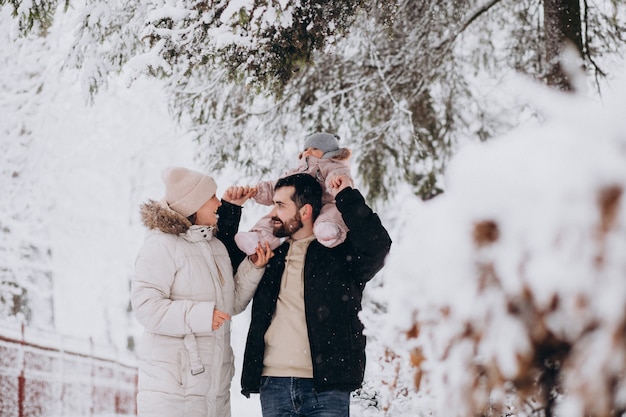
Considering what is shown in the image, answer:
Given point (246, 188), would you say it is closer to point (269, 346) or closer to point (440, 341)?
point (269, 346)

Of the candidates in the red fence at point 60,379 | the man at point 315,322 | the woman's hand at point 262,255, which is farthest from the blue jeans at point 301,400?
the red fence at point 60,379

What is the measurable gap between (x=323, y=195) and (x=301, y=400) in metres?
1.07

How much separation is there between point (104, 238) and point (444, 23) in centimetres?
1160

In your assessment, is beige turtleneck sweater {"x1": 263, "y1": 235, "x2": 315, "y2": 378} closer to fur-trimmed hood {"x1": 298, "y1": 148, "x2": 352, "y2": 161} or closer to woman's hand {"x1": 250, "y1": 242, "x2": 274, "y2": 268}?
woman's hand {"x1": 250, "y1": 242, "x2": 274, "y2": 268}

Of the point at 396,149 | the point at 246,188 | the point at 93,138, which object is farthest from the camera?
A: the point at 93,138

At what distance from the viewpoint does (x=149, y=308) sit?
2.81 meters

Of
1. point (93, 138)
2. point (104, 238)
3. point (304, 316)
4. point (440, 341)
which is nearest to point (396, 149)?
point (304, 316)

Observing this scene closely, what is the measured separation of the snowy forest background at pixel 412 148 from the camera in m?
1.15

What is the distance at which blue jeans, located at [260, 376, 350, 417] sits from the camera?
282 cm

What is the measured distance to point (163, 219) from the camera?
301 cm

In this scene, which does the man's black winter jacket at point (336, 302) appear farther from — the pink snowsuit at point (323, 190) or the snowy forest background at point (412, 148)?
the snowy forest background at point (412, 148)

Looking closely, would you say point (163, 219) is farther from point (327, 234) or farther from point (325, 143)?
point (325, 143)

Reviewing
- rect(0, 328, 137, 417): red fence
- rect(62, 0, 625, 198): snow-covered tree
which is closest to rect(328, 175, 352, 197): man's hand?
rect(62, 0, 625, 198): snow-covered tree

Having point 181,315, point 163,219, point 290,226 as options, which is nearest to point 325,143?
point 290,226
